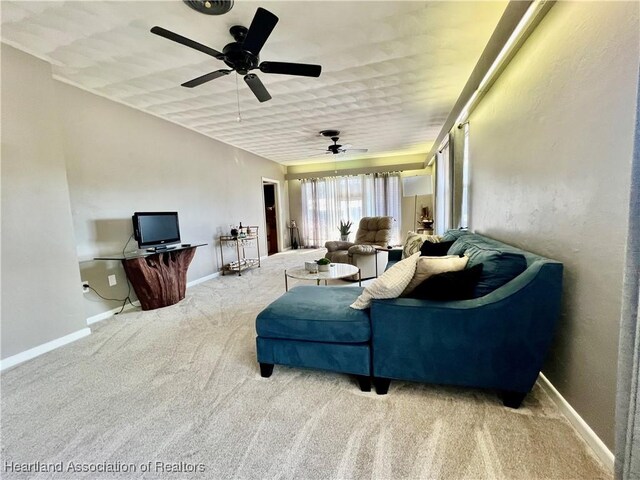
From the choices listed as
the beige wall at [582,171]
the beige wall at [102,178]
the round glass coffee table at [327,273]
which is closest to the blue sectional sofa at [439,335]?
the beige wall at [582,171]

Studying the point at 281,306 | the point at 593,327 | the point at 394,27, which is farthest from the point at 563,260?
A: the point at 394,27

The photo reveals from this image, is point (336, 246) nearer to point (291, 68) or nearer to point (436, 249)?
point (436, 249)

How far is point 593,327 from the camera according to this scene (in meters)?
1.21

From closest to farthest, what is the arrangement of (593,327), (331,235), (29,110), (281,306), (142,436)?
(593,327) → (142,436) → (281,306) → (29,110) → (331,235)

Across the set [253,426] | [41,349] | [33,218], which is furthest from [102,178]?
[253,426]

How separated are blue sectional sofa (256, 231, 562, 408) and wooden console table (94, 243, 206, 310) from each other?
2.09 meters

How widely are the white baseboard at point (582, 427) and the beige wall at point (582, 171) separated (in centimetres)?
3

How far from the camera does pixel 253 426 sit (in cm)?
141

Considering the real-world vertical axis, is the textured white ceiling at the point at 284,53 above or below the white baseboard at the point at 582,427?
above

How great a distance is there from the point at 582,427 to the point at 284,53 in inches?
123

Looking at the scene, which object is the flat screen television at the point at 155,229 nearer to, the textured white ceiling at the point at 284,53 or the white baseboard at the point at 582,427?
the textured white ceiling at the point at 284,53

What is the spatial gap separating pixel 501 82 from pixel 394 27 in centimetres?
103

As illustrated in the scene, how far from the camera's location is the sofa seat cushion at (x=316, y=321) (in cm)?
160

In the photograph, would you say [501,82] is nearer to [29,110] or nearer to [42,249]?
[29,110]
